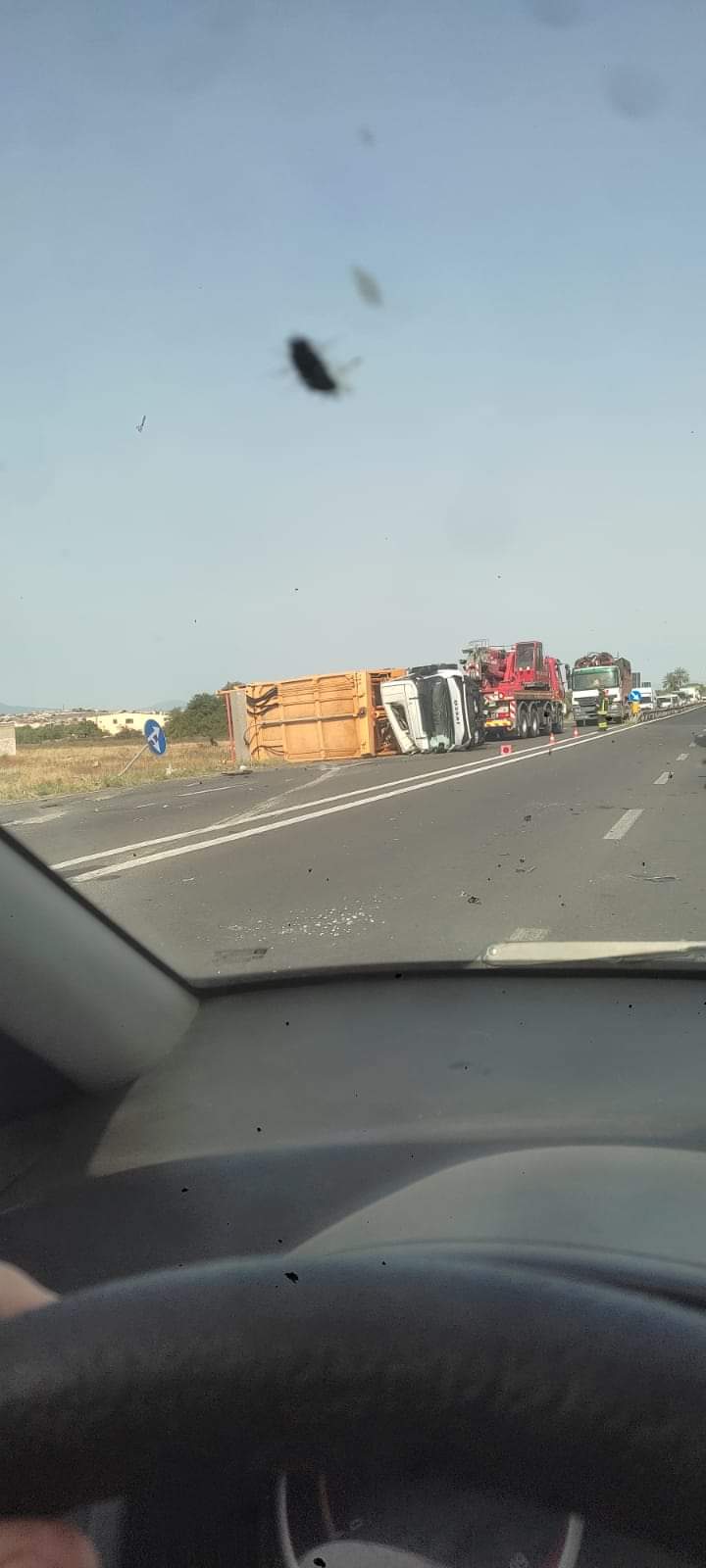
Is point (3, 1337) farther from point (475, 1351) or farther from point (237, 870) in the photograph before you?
point (237, 870)

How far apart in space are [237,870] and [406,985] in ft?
13.8

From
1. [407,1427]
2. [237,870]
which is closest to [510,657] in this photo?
[237,870]

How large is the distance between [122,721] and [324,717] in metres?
22.4

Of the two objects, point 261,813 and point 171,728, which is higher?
point 171,728

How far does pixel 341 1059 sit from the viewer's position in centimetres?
321

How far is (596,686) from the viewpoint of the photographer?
54.2 m

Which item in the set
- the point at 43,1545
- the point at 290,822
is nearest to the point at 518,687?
the point at 290,822

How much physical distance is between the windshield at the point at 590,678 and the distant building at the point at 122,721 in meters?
49.1

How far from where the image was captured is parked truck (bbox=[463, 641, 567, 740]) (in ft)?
123

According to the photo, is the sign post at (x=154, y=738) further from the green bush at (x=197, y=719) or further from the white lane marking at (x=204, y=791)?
the white lane marking at (x=204, y=791)

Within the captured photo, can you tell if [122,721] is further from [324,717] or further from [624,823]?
[324,717]

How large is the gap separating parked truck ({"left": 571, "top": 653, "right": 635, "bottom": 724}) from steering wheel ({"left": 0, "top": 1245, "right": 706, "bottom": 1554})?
171 feet

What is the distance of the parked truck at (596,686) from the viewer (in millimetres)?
52906

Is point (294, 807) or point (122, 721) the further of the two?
point (294, 807)
